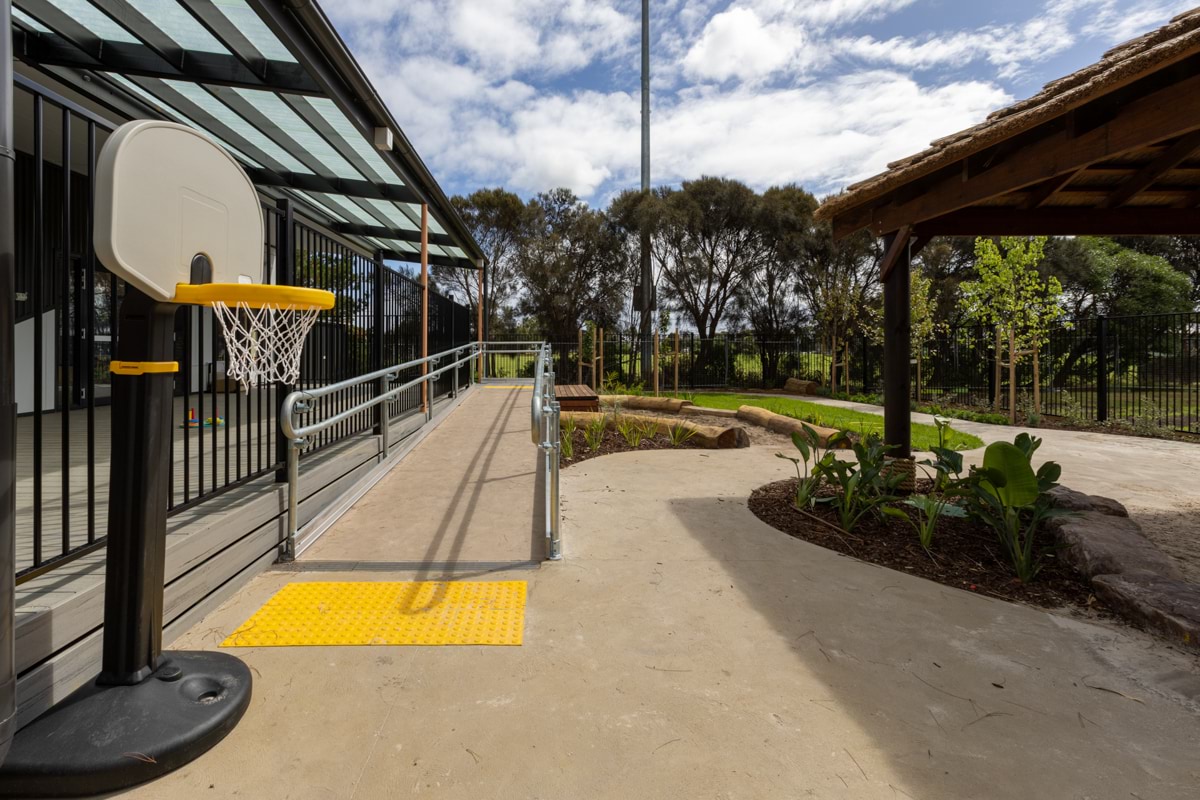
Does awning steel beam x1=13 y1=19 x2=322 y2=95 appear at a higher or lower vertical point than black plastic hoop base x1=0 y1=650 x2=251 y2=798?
higher

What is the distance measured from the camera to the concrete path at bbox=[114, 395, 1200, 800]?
1.79 meters

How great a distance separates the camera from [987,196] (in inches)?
158

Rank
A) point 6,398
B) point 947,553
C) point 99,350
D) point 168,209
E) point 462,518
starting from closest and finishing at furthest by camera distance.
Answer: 1. point 6,398
2. point 168,209
3. point 947,553
4. point 462,518
5. point 99,350

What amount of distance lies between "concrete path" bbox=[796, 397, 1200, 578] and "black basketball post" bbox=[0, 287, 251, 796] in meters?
4.88

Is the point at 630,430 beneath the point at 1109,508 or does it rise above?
above

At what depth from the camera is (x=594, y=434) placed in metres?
7.98

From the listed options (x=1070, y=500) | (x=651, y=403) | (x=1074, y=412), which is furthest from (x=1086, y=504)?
(x=1074, y=412)

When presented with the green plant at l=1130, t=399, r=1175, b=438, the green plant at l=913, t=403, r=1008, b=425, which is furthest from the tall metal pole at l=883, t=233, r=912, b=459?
the green plant at l=1130, t=399, r=1175, b=438

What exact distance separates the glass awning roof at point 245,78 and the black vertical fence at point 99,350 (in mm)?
577

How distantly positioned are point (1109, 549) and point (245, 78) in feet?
22.0

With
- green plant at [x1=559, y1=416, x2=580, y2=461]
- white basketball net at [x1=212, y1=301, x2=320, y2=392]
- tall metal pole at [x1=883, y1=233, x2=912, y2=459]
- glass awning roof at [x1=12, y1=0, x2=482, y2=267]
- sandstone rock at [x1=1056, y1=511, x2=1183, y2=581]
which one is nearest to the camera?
white basketball net at [x1=212, y1=301, x2=320, y2=392]

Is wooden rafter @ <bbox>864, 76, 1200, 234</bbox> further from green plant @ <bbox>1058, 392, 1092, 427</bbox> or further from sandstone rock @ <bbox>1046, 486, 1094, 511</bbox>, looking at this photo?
green plant @ <bbox>1058, 392, 1092, 427</bbox>

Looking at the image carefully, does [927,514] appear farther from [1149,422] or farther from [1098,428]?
[1149,422]

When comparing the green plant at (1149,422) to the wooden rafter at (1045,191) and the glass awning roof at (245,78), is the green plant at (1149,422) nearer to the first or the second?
the wooden rafter at (1045,191)
